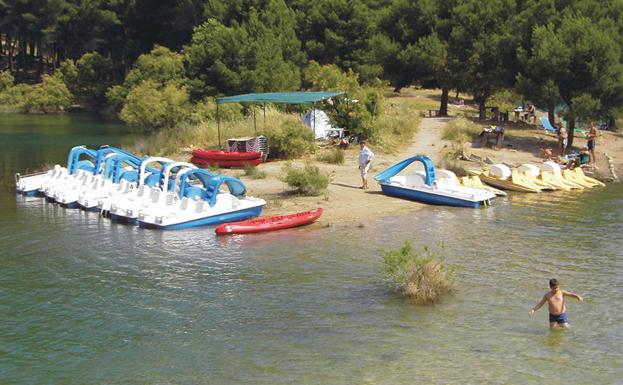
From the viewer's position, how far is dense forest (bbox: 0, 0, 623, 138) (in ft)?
130

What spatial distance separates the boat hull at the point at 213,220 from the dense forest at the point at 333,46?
68.5ft

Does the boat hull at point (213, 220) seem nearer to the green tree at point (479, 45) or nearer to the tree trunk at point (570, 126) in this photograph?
the tree trunk at point (570, 126)

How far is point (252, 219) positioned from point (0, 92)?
77.1 m

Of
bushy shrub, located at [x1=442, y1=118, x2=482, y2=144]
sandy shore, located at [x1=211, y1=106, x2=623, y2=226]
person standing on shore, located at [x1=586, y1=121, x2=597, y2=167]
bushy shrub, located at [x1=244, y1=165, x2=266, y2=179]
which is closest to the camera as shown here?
sandy shore, located at [x1=211, y1=106, x2=623, y2=226]

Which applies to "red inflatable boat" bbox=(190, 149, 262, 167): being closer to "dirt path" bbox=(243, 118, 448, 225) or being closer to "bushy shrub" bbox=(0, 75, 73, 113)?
"dirt path" bbox=(243, 118, 448, 225)

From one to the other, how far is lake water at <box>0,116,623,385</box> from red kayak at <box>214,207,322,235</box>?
1.06 ft

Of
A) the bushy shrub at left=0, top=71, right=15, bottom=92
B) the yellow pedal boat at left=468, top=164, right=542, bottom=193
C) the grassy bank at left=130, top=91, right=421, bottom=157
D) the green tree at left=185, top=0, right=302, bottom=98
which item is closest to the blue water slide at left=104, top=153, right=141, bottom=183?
the grassy bank at left=130, top=91, right=421, bottom=157

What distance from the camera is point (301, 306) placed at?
1669 centimetres

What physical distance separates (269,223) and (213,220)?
73.5 inches

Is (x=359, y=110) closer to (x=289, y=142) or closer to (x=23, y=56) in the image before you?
(x=289, y=142)

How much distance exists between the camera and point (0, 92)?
9200 cm

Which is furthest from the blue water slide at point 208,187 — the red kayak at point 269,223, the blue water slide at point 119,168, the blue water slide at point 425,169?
the blue water slide at point 425,169

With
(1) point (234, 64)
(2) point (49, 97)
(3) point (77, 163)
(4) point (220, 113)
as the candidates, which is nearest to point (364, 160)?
(3) point (77, 163)

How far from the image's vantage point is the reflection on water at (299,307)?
44.5 ft
